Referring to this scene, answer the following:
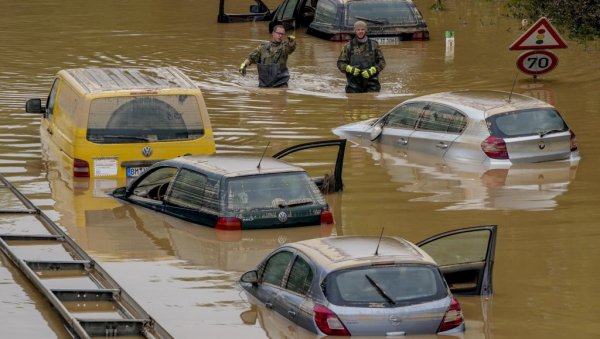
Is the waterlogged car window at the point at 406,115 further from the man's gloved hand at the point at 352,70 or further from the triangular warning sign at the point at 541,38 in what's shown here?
the man's gloved hand at the point at 352,70

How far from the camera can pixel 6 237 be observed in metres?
18.5

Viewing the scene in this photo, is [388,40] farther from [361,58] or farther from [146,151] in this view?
[146,151]

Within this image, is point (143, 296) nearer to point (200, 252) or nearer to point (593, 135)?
point (200, 252)

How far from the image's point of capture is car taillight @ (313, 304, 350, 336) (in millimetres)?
13188

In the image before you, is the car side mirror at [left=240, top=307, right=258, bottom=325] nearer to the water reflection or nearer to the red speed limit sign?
the water reflection

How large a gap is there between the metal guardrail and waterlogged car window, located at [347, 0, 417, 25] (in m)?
18.2

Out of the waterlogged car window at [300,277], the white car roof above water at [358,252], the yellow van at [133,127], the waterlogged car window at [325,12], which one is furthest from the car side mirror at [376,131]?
the waterlogged car window at [325,12]

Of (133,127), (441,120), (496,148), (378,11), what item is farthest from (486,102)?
(378,11)

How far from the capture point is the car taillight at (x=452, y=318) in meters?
13.3

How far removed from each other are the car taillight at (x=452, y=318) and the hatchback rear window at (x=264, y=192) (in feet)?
16.2

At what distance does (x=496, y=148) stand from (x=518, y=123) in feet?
1.63

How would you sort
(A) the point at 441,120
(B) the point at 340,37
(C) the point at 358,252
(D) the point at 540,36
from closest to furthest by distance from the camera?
1. (C) the point at 358,252
2. (A) the point at 441,120
3. (D) the point at 540,36
4. (B) the point at 340,37

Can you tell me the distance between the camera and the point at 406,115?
2427cm

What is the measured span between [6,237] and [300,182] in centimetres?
354
